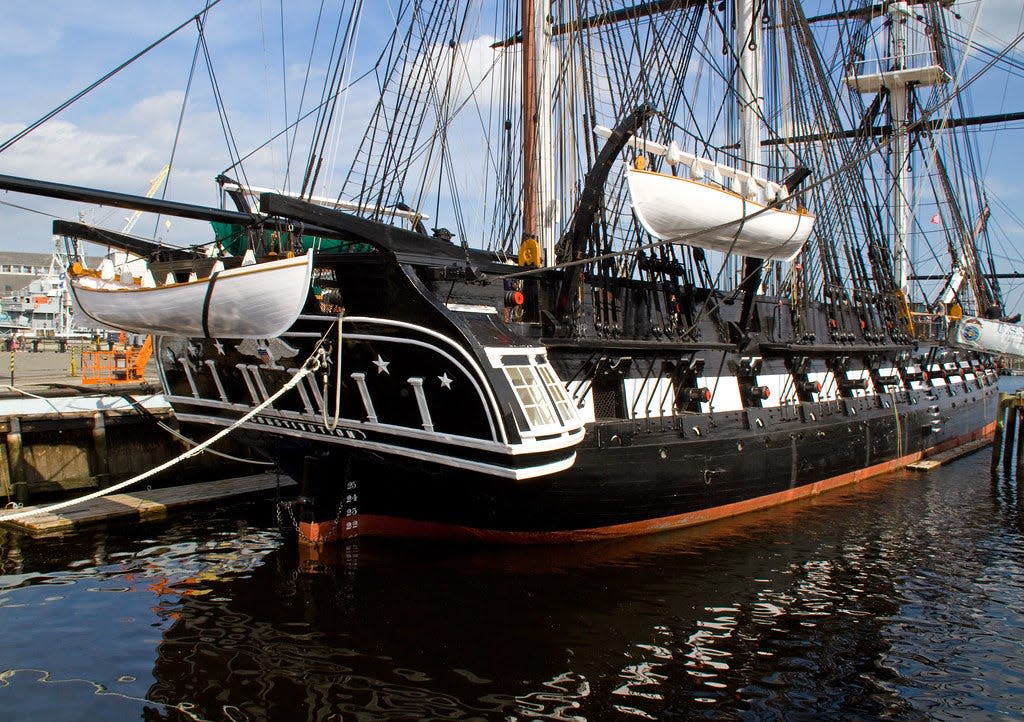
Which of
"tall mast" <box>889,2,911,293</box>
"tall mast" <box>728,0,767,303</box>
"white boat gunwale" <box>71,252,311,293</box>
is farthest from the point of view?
"tall mast" <box>889,2,911,293</box>

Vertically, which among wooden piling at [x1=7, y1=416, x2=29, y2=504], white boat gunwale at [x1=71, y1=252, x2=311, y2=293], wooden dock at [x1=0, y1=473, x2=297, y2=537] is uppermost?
white boat gunwale at [x1=71, y1=252, x2=311, y2=293]

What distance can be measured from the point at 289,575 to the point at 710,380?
10108mm

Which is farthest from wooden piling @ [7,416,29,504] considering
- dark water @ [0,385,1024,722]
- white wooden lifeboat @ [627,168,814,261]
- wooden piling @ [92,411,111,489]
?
white wooden lifeboat @ [627,168,814,261]

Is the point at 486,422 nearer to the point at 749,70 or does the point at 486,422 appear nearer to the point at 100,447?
the point at 100,447

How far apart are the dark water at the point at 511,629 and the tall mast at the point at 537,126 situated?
7229mm

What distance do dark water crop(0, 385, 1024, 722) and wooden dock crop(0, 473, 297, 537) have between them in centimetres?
62

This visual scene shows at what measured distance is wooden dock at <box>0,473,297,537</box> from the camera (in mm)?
14469

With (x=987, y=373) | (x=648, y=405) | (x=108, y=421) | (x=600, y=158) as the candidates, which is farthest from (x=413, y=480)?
(x=987, y=373)

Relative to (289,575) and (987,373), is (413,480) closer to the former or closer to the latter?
(289,575)

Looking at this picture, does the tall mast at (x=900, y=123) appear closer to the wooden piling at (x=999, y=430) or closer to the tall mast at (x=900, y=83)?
the tall mast at (x=900, y=83)

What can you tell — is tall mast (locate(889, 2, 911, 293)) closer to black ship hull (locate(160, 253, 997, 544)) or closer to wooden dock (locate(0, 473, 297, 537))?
black ship hull (locate(160, 253, 997, 544))

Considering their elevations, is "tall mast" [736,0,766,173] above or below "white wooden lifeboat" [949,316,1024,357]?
above

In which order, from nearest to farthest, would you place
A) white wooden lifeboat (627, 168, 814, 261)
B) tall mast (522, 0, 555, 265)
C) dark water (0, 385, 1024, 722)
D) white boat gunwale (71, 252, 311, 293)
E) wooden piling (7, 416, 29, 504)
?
dark water (0, 385, 1024, 722), white boat gunwale (71, 252, 311, 293), white wooden lifeboat (627, 168, 814, 261), wooden piling (7, 416, 29, 504), tall mast (522, 0, 555, 265)

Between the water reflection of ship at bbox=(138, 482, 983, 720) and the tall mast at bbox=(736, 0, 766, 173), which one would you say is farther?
the tall mast at bbox=(736, 0, 766, 173)
